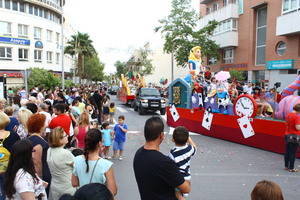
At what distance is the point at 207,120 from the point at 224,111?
2.53 feet

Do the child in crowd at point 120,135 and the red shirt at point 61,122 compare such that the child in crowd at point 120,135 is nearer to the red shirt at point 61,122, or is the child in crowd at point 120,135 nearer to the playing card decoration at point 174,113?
the red shirt at point 61,122

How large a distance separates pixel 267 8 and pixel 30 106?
26275 millimetres

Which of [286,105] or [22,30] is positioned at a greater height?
[22,30]

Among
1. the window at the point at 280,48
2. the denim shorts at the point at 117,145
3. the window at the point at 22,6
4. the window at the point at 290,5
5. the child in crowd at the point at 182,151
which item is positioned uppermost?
the window at the point at 22,6

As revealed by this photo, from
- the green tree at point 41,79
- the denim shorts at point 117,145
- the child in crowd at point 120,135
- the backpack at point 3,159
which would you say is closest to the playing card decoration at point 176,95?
the child in crowd at point 120,135

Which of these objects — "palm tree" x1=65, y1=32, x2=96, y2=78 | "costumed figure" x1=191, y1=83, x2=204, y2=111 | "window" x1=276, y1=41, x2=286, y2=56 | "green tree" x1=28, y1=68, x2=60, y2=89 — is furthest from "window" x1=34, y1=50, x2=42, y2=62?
"costumed figure" x1=191, y1=83, x2=204, y2=111

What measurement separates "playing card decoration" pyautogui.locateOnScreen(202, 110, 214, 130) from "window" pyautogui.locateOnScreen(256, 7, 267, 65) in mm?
19153

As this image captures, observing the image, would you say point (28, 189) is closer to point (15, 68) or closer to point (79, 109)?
point (79, 109)

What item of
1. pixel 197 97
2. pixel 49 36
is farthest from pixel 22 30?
pixel 197 97

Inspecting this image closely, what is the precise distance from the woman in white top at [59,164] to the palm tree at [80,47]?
45.8 m

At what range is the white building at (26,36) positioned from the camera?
36.6 meters

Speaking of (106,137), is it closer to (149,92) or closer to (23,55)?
(149,92)

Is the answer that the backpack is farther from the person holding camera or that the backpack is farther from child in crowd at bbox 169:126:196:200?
the person holding camera

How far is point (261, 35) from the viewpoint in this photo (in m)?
28.0
